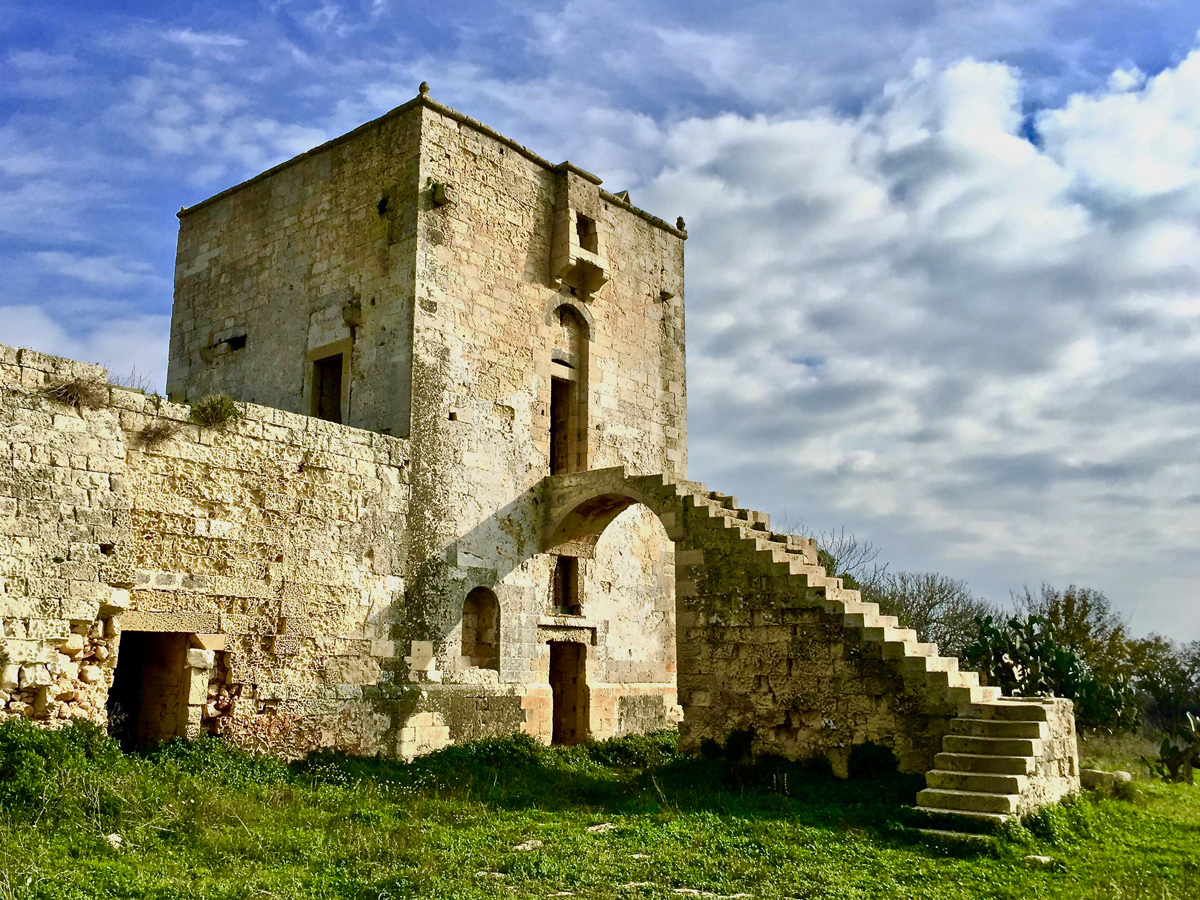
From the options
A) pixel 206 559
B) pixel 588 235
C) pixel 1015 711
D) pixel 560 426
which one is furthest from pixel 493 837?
pixel 588 235

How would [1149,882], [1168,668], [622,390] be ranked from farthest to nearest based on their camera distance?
1. [1168,668]
2. [622,390]
3. [1149,882]

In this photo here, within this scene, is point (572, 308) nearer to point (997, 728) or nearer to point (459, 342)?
point (459, 342)

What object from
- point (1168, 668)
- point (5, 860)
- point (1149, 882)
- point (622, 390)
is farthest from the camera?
point (1168, 668)

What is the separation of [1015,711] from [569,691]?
7.14m

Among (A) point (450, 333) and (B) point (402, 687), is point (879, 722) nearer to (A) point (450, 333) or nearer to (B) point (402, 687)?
(B) point (402, 687)

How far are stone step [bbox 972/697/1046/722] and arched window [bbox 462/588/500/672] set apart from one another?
6405 millimetres

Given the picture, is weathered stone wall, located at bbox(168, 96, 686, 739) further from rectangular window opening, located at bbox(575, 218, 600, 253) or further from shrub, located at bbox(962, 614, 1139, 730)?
shrub, located at bbox(962, 614, 1139, 730)

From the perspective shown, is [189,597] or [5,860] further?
[189,597]

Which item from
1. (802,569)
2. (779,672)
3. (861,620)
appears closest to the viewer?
(861,620)

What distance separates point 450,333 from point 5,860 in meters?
8.77

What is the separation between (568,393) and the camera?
1587 centimetres

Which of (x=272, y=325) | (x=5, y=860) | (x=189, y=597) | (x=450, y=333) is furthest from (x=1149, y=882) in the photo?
(x=272, y=325)

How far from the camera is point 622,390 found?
16406 mm

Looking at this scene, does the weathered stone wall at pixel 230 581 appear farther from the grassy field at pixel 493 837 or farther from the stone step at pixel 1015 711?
the stone step at pixel 1015 711
